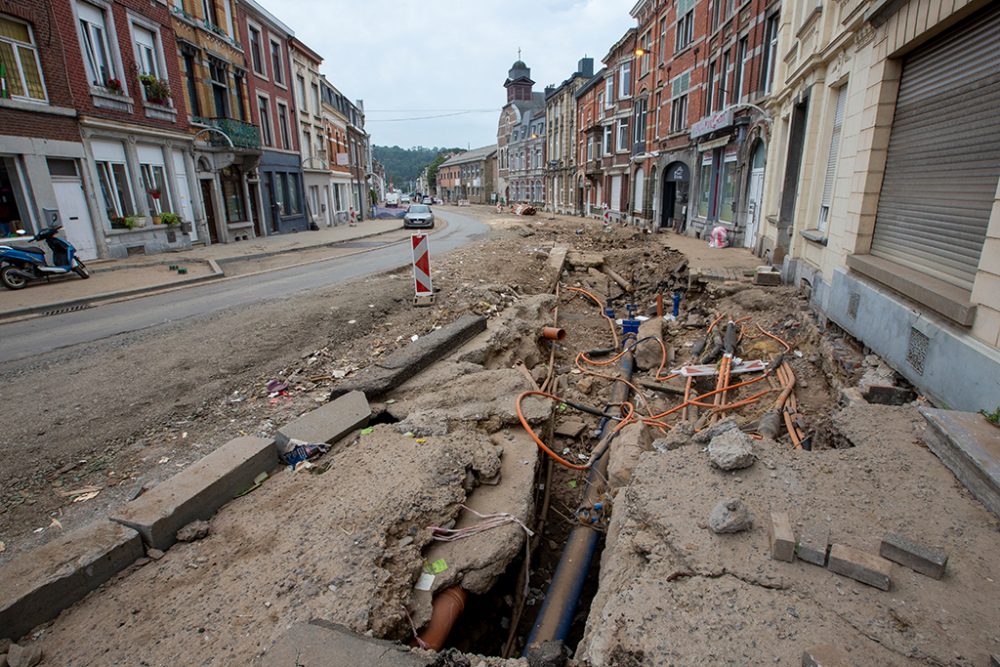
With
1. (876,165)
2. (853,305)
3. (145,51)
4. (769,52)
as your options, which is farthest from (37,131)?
(769,52)

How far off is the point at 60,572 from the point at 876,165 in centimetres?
815

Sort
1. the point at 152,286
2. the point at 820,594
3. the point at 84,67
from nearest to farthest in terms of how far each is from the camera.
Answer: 1. the point at 820,594
2. the point at 152,286
3. the point at 84,67

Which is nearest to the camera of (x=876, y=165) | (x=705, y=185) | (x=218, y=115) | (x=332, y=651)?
(x=332, y=651)

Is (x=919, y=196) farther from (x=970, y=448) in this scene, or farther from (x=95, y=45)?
(x=95, y=45)

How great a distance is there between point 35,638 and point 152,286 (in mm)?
10919

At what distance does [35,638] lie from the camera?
2.51 meters

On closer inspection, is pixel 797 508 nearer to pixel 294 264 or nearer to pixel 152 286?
pixel 152 286

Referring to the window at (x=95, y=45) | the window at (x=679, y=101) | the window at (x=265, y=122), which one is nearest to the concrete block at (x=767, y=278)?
the window at (x=679, y=101)

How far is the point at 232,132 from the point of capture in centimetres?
2031

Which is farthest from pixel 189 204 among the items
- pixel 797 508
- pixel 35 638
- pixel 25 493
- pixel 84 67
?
pixel 797 508

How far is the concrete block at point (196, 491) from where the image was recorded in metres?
3.07

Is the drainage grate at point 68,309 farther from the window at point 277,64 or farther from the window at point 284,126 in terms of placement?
the window at point 277,64

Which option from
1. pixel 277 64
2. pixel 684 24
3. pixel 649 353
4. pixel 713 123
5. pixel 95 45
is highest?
pixel 684 24

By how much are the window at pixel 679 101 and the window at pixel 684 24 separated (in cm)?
132
